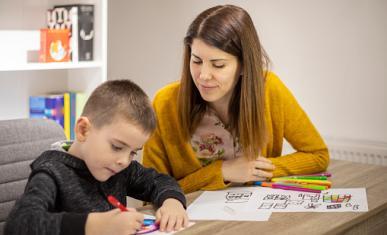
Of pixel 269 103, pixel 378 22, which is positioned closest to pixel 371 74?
pixel 378 22

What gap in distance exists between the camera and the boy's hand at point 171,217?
1.56 m

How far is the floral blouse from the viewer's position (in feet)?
7.13

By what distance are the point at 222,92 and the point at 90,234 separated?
30.6 inches

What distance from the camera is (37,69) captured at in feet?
9.03

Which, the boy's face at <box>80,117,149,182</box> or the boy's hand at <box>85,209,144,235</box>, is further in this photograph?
the boy's face at <box>80,117,149,182</box>

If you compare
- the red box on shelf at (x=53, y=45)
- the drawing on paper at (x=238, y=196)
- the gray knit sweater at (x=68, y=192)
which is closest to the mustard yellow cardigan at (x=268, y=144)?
the drawing on paper at (x=238, y=196)

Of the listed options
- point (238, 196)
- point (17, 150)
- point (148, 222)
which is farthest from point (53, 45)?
point (148, 222)

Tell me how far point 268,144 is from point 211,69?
0.45m

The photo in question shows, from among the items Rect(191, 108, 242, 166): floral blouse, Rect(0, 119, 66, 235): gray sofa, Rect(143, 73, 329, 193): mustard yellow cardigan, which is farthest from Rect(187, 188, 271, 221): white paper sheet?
Rect(0, 119, 66, 235): gray sofa

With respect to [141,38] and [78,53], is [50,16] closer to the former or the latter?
[78,53]

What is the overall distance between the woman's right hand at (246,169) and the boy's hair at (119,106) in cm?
51

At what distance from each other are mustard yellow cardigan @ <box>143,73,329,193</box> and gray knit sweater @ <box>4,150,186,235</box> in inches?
11.7

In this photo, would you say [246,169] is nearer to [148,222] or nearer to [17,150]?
[148,222]

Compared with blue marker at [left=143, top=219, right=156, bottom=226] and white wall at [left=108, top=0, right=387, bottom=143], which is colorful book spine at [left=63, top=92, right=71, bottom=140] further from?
blue marker at [left=143, top=219, right=156, bottom=226]
